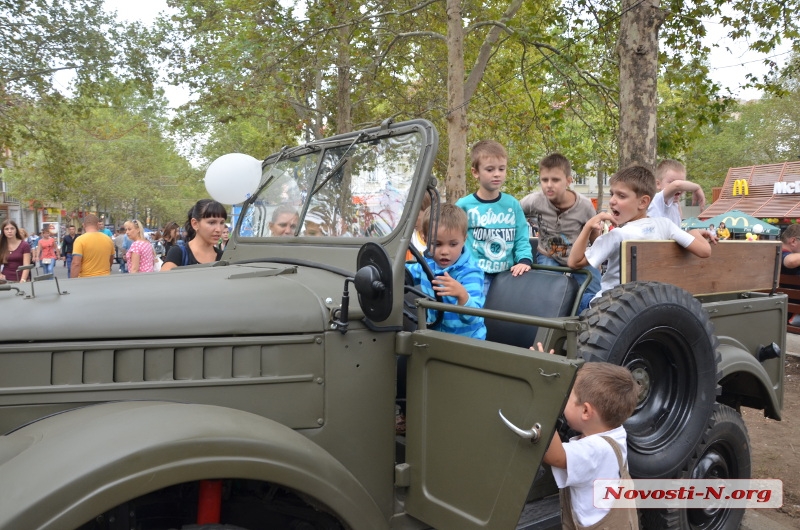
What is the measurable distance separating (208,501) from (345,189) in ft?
4.67

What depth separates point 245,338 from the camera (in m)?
2.27

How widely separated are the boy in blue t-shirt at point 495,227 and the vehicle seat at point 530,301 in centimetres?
18

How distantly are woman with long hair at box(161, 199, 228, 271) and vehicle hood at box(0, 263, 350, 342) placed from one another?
5.08 feet

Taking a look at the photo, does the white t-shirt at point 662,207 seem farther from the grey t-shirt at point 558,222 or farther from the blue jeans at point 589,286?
the blue jeans at point 589,286

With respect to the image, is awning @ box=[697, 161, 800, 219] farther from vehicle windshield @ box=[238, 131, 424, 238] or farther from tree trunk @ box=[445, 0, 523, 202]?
vehicle windshield @ box=[238, 131, 424, 238]

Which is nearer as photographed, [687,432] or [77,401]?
[77,401]

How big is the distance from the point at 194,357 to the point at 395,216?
0.96m

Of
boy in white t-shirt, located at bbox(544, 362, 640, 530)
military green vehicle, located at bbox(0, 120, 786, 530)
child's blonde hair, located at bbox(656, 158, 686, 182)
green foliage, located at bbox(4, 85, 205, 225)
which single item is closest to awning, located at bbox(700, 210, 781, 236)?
child's blonde hair, located at bbox(656, 158, 686, 182)

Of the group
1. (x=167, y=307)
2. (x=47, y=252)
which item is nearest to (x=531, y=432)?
(x=167, y=307)

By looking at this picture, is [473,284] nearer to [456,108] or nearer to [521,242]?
[521,242]

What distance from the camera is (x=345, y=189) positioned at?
117 inches

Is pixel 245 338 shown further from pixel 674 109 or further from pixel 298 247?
pixel 674 109

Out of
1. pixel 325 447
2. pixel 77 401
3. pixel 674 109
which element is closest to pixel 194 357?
pixel 77 401

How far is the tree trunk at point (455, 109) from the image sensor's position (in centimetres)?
1029
